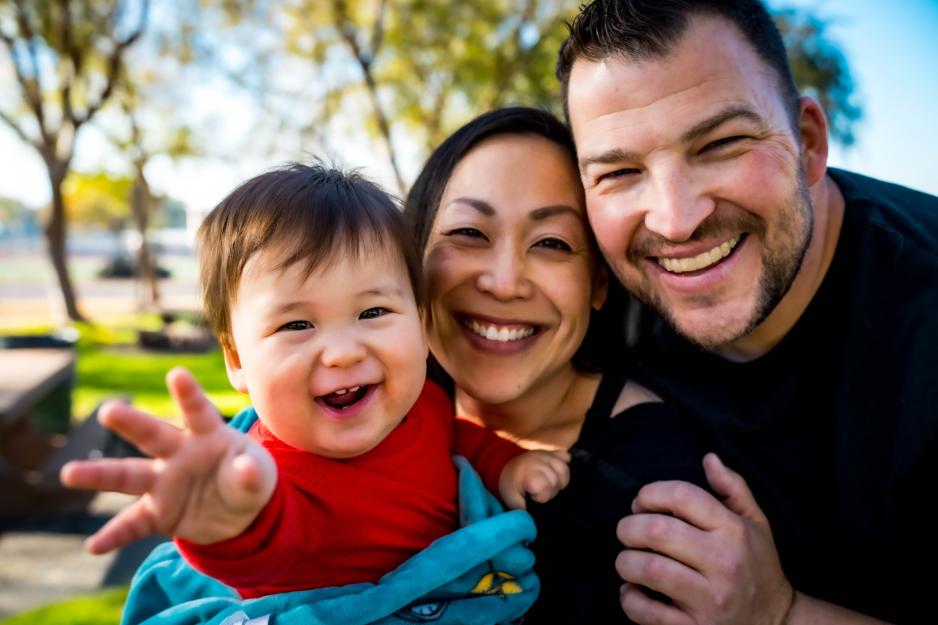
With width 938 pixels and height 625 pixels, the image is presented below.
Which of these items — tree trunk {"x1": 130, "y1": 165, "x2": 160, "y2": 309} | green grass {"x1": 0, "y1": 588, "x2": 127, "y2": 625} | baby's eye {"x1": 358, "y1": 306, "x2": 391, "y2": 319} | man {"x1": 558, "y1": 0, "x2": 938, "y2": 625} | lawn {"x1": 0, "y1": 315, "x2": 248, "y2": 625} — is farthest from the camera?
tree trunk {"x1": 130, "y1": 165, "x2": 160, "y2": 309}

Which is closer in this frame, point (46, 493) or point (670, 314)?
point (670, 314)

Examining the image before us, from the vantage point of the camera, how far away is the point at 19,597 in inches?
181

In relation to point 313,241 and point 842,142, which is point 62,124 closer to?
point 313,241

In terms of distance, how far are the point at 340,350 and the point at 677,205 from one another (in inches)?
38.8

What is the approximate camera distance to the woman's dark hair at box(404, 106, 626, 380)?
83.0 inches

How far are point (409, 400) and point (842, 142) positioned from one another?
16.9 meters

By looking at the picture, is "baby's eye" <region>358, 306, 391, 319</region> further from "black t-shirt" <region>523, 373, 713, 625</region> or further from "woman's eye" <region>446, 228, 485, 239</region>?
"black t-shirt" <region>523, 373, 713, 625</region>

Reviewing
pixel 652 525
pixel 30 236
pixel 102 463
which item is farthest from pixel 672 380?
pixel 30 236

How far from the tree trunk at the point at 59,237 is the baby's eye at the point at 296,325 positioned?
15123mm

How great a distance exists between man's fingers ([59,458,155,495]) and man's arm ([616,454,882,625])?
3.88 ft

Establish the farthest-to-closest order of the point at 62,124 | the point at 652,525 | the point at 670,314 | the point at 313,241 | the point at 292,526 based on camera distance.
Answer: the point at 62,124
the point at 670,314
the point at 652,525
the point at 313,241
the point at 292,526

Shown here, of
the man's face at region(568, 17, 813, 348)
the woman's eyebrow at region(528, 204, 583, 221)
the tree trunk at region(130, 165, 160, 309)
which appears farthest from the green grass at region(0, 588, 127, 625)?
the tree trunk at region(130, 165, 160, 309)

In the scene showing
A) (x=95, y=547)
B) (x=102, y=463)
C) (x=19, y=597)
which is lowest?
(x=19, y=597)

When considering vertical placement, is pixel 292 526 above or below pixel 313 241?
below
